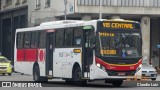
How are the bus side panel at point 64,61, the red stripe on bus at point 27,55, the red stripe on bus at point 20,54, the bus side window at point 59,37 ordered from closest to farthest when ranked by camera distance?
the bus side panel at point 64,61 → the bus side window at point 59,37 → the red stripe on bus at point 27,55 → the red stripe on bus at point 20,54

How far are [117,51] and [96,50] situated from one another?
98 cm

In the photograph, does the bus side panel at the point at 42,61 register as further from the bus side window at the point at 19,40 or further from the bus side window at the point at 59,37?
the bus side window at the point at 19,40

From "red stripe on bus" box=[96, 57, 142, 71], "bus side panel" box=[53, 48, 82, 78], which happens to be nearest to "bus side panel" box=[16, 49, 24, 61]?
"bus side panel" box=[53, 48, 82, 78]

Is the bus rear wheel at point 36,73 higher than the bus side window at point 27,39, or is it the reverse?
the bus side window at point 27,39

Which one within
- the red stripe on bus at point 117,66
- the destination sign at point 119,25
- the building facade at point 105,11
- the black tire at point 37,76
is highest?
Result: the building facade at point 105,11

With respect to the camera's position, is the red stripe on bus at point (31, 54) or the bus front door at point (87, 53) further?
the red stripe on bus at point (31, 54)

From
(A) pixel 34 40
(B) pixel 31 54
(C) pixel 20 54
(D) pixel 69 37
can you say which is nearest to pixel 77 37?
(D) pixel 69 37

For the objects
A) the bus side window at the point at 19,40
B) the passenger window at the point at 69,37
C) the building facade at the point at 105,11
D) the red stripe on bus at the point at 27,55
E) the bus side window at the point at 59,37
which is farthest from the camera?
the building facade at the point at 105,11

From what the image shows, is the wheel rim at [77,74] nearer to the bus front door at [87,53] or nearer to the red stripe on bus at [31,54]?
the bus front door at [87,53]

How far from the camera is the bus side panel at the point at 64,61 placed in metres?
26.9

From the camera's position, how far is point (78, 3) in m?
65.3

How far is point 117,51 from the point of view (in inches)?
998

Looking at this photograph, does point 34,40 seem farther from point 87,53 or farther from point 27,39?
point 87,53

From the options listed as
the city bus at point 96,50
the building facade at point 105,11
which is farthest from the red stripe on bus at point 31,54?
the building facade at point 105,11
